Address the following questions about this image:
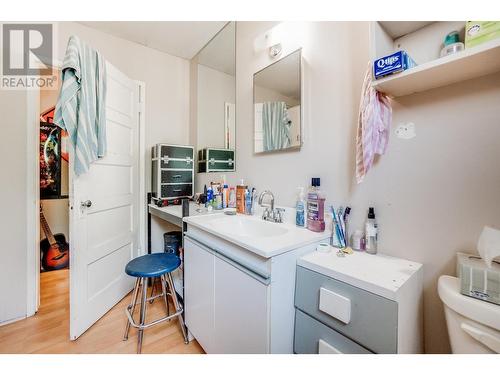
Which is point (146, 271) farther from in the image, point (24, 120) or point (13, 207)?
point (24, 120)

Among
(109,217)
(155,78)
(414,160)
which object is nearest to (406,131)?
(414,160)

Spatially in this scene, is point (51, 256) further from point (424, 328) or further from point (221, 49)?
point (424, 328)

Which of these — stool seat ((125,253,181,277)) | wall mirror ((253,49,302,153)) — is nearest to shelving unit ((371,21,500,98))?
wall mirror ((253,49,302,153))

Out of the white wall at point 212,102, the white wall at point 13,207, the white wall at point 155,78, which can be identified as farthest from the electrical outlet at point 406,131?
the white wall at point 13,207

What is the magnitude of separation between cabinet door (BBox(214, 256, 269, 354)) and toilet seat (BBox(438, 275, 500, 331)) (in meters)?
0.55

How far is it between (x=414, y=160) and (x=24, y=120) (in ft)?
8.01

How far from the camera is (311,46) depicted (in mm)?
1204

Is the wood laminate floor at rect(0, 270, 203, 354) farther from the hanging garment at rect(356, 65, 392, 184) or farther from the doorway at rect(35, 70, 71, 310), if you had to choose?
the hanging garment at rect(356, 65, 392, 184)

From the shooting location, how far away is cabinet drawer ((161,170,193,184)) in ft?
6.34

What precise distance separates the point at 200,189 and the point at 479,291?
1983 mm

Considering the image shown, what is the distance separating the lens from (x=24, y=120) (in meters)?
1.57

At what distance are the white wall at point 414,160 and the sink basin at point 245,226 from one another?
0.69ft

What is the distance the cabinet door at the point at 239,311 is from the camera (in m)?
0.81

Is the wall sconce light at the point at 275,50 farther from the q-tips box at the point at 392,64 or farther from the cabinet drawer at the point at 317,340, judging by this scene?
the cabinet drawer at the point at 317,340
